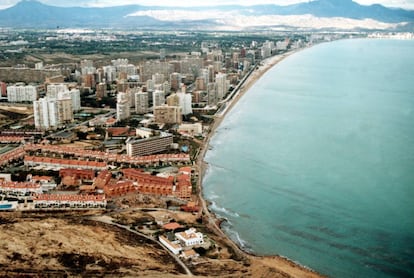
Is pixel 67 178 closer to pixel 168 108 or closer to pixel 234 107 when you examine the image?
pixel 168 108

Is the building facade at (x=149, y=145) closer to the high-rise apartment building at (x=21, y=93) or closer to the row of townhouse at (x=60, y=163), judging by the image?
the row of townhouse at (x=60, y=163)

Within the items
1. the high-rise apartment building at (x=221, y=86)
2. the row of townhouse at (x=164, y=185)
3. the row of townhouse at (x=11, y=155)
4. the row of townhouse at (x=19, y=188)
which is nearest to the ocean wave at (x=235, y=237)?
the row of townhouse at (x=164, y=185)

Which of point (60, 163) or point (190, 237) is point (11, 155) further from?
point (190, 237)

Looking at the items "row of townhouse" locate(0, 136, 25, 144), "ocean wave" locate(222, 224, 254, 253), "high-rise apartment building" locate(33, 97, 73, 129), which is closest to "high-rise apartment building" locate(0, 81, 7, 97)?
"high-rise apartment building" locate(33, 97, 73, 129)

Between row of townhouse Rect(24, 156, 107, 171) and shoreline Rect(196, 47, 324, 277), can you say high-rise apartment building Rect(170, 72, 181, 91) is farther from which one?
row of townhouse Rect(24, 156, 107, 171)

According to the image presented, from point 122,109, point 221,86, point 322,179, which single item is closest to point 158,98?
point 122,109

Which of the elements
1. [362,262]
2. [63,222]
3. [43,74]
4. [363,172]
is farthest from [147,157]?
[43,74]
